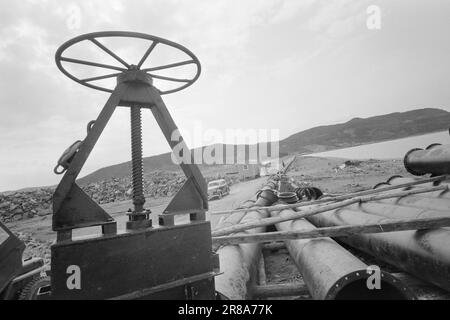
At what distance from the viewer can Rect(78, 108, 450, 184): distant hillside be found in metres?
91.5

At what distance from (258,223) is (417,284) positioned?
77.5 inches

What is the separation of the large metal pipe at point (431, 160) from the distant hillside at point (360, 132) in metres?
70.8

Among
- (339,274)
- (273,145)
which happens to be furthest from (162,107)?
(273,145)

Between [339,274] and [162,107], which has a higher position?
[162,107]

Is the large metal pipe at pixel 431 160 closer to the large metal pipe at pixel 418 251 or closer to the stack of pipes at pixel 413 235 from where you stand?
the stack of pipes at pixel 413 235

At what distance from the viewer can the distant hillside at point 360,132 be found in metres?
91.5

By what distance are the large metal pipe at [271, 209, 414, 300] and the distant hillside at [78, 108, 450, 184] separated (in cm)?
7388

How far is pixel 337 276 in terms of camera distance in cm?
222

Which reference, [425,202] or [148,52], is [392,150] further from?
[148,52]

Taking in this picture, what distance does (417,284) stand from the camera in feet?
10.1
